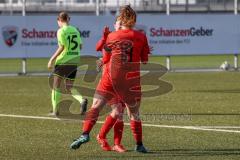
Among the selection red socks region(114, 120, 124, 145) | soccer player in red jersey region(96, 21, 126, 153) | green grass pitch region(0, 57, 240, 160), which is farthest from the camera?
red socks region(114, 120, 124, 145)

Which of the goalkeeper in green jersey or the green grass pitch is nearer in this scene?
the green grass pitch

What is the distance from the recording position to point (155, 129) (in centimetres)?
1518

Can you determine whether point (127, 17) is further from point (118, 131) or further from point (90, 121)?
point (118, 131)

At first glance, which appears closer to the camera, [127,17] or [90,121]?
[127,17]

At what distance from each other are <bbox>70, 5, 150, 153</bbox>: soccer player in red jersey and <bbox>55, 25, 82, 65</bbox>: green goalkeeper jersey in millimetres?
5258

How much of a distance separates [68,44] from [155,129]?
11.5 feet

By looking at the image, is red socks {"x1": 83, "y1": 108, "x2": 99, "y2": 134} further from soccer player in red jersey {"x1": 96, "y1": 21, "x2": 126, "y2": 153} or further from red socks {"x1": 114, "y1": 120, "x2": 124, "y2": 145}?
red socks {"x1": 114, "y1": 120, "x2": 124, "y2": 145}

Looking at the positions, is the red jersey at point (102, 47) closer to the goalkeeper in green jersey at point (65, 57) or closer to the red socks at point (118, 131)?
the red socks at point (118, 131)

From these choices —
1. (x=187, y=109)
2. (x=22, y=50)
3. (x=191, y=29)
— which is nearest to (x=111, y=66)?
(x=187, y=109)

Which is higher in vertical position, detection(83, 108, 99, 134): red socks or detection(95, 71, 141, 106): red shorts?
detection(95, 71, 141, 106): red shorts

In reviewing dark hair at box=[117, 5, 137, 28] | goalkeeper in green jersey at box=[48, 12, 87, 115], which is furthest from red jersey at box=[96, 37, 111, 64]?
goalkeeper in green jersey at box=[48, 12, 87, 115]

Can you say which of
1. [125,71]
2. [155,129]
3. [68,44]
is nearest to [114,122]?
[125,71]

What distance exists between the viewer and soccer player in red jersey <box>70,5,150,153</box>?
39.7ft

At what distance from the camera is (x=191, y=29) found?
108ft
